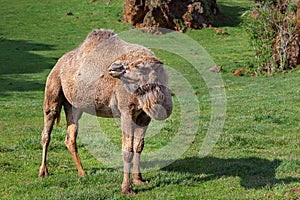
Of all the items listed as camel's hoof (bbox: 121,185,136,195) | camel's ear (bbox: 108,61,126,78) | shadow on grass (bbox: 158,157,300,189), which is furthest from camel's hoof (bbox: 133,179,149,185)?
camel's ear (bbox: 108,61,126,78)

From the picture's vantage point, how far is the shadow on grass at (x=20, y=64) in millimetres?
27481

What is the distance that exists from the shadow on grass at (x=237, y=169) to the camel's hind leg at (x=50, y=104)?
7.66ft

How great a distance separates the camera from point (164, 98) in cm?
750

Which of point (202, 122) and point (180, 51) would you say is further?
point (180, 51)

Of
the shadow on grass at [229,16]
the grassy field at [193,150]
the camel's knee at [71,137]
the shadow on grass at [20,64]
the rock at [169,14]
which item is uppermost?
the camel's knee at [71,137]

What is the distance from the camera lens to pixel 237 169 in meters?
9.30

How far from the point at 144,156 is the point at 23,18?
42.1 meters

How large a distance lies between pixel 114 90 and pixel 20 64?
2679cm

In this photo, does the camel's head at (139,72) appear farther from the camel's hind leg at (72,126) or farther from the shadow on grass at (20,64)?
Result: the shadow on grass at (20,64)

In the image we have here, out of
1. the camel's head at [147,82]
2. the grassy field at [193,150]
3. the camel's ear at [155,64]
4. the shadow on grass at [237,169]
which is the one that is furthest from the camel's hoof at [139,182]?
the camel's ear at [155,64]

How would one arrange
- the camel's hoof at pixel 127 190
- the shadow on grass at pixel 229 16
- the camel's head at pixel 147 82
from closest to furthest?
the camel's head at pixel 147 82
the camel's hoof at pixel 127 190
the shadow on grass at pixel 229 16

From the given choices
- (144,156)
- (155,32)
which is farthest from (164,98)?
(155,32)

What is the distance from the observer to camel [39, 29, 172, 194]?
24.5ft

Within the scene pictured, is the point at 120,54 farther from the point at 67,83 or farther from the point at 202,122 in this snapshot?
the point at 202,122
